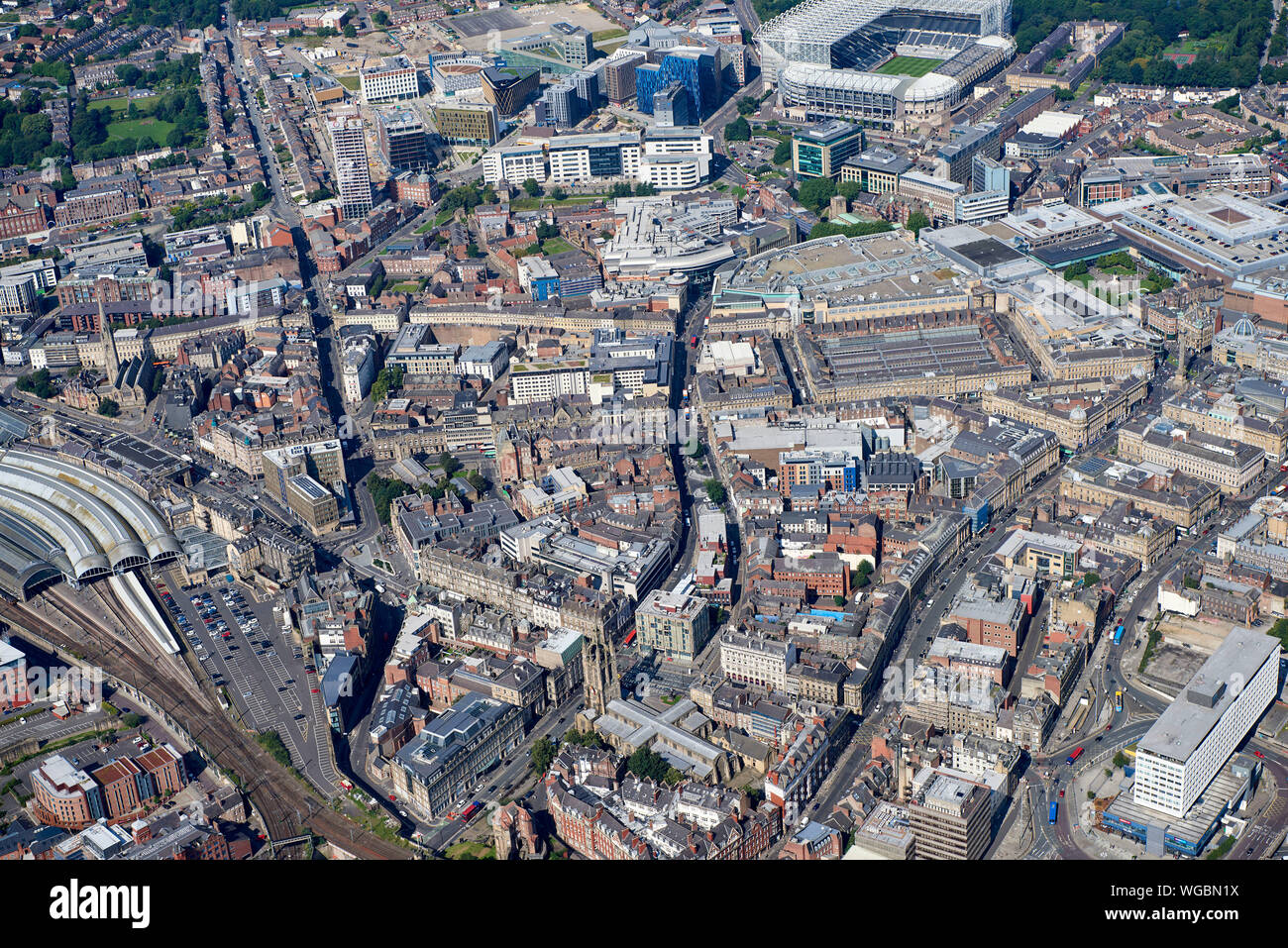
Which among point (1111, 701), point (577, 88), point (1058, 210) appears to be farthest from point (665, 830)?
point (577, 88)

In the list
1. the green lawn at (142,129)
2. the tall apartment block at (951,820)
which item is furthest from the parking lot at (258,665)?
the green lawn at (142,129)

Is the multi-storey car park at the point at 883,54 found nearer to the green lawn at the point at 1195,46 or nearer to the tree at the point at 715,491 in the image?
the green lawn at the point at 1195,46

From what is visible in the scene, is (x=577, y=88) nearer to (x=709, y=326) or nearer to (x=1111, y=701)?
(x=709, y=326)

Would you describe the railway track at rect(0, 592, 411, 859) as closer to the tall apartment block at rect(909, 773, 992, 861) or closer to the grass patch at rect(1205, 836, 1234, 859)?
the tall apartment block at rect(909, 773, 992, 861)

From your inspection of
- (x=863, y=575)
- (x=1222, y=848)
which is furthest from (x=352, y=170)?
(x=1222, y=848)
